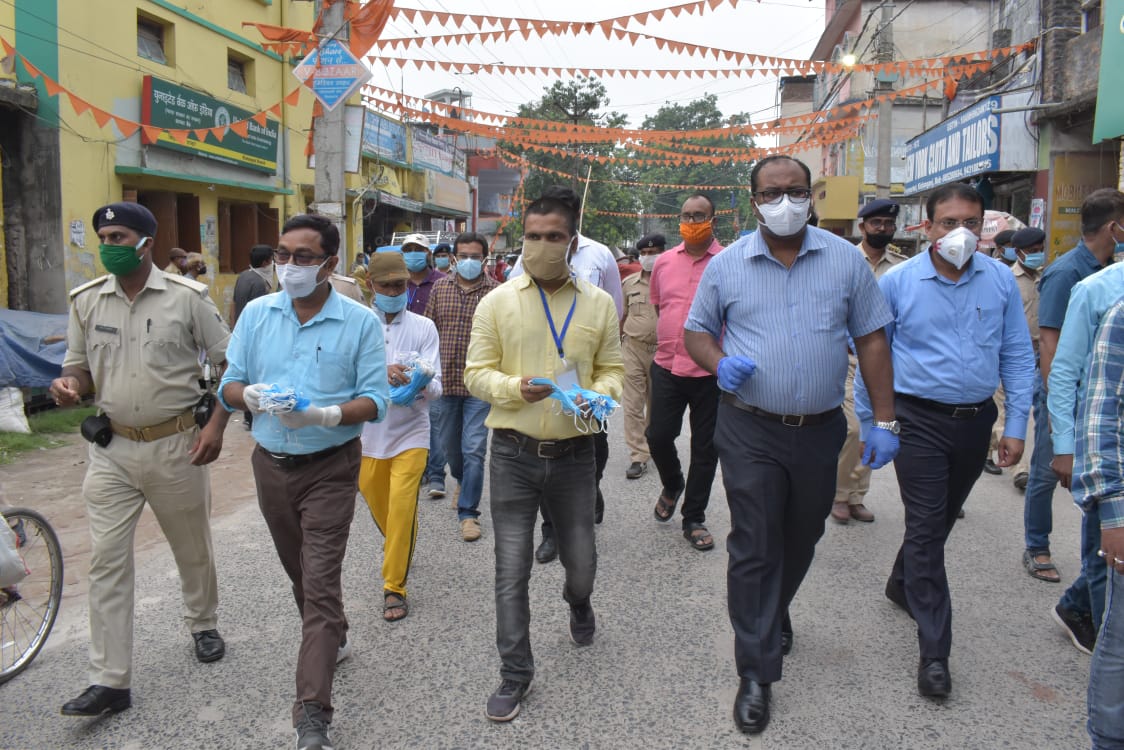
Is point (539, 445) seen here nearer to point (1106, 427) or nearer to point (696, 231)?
point (1106, 427)

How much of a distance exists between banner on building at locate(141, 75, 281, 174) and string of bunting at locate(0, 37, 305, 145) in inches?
2.3

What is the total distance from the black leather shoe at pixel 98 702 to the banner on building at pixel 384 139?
75.0ft

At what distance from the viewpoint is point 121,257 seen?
3.65 metres

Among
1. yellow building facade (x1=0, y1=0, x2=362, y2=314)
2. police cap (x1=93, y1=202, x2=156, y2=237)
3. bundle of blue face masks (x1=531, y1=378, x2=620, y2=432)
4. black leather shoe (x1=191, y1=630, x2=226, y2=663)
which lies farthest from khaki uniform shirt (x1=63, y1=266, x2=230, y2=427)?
yellow building facade (x1=0, y1=0, x2=362, y2=314)

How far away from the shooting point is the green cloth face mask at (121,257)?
11.9 ft

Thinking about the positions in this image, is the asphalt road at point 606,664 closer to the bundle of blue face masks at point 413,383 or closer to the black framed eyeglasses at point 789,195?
the bundle of blue face masks at point 413,383

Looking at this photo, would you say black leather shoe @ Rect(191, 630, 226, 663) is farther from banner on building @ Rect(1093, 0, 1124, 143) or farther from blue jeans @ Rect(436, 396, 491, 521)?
banner on building @ Rect(1093, 0, 1124, 143)

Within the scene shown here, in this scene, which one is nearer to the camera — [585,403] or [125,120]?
[585,403]

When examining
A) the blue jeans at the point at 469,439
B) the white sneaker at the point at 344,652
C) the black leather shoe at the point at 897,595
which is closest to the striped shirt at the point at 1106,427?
the black leather shoe at the point at 897,595

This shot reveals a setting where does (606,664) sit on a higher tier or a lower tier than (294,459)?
lower

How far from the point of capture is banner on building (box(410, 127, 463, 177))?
30.9 meters

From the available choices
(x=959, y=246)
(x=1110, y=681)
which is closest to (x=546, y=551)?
(x=959, y=246)

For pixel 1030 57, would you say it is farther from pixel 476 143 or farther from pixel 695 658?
pixel 476 143

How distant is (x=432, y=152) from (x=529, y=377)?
31.1 meters
